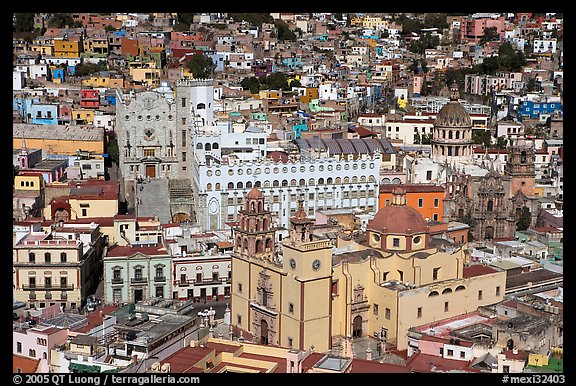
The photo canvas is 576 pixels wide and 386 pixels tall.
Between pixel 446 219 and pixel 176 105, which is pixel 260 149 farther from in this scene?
pixel 446 219

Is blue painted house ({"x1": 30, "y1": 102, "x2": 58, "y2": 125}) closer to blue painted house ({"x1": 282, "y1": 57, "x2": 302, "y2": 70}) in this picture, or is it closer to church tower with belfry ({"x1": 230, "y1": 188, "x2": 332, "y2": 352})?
blue painted house ({"x1": 282, "y1": 57, "x2": 302, "y2": 70})

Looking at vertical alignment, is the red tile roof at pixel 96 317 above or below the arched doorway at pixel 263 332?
above

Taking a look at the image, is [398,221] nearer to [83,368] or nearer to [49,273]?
[83,368]

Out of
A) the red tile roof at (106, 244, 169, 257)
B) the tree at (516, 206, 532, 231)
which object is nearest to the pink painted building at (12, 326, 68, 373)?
the red tile roof at (106, 244, 169, 257)

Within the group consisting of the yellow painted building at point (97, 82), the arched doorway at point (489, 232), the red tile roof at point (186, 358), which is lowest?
the red tile roof at point (186, 358)

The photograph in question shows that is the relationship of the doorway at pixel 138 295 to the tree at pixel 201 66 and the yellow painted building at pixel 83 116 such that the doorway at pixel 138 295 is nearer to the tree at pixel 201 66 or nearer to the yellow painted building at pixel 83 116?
the yellow painted building at pixel 83 116

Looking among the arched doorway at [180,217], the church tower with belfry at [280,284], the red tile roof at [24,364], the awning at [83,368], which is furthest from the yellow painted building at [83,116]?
the awning at [83,368]

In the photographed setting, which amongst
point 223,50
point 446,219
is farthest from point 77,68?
point 446,219
